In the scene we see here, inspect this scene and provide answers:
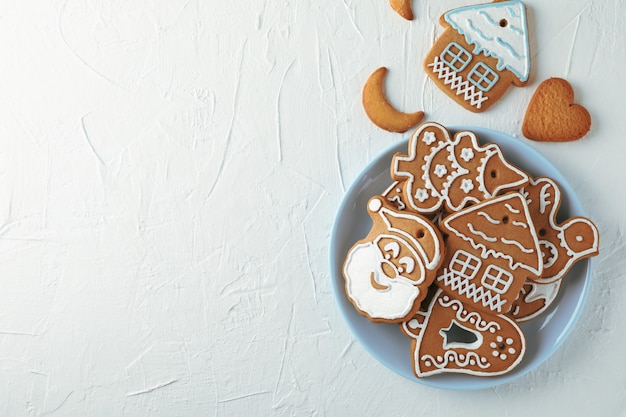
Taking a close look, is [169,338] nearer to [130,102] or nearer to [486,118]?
[130,102]

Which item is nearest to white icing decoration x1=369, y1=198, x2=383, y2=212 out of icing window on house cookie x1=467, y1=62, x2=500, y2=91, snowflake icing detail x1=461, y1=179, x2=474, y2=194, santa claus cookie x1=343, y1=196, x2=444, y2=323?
santa claus cookie x1=343, y1=196, x2=444, y2=323

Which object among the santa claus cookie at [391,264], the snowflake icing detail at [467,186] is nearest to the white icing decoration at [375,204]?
the santa claus cookie at [391,264]

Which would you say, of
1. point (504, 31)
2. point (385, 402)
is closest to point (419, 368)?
point (385, 402)

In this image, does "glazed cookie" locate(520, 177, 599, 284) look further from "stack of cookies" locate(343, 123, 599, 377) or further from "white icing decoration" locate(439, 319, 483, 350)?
"white icing decoration" locate(439, 319, 483, 350)

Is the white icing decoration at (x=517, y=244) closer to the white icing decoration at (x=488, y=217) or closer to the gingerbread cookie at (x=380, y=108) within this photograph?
the white icing decoration at (x=488, y=217)

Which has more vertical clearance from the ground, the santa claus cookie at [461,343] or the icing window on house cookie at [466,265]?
the icing window on house cookie at [466,265]

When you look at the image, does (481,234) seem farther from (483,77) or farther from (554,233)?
(483,77)
